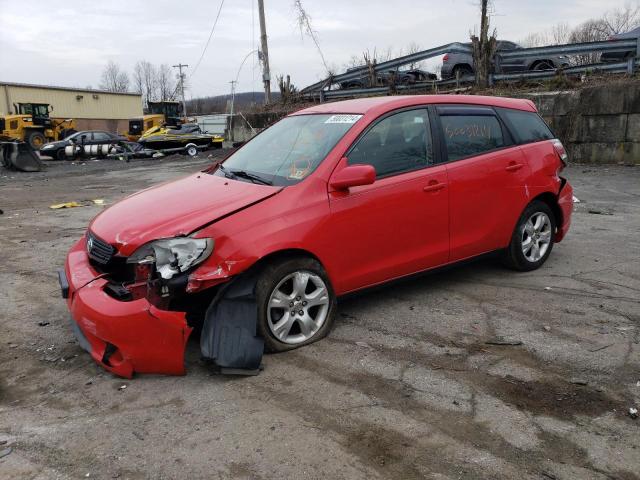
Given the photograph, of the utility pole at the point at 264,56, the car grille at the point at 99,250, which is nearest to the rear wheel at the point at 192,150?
the utility pole at the point at 264,56

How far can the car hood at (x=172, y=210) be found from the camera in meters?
3.60

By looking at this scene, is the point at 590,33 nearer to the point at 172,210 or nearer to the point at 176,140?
the point at 176,140

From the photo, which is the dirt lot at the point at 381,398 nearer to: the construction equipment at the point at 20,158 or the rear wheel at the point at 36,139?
the construction equipment at the point at 20,158

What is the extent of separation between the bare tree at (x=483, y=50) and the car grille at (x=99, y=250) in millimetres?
15198

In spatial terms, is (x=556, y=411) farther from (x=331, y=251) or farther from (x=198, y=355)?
(x=198, y=355)

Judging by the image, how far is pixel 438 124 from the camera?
4.74 m

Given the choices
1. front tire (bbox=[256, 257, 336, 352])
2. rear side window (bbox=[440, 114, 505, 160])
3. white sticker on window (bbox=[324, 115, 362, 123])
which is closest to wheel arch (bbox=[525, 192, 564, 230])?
rear side window (bbox=[440, 114, 505, 160])

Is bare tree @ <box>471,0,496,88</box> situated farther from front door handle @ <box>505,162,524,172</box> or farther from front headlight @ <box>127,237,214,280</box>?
front headlight @ <box>127,237,214,280</box>

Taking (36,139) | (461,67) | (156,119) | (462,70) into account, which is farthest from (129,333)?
(156,119)

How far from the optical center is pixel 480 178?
4840 millimetres

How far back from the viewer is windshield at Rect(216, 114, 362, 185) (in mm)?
4152

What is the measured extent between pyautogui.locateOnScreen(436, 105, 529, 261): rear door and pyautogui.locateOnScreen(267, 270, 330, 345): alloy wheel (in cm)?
144

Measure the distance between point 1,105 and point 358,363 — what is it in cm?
5566

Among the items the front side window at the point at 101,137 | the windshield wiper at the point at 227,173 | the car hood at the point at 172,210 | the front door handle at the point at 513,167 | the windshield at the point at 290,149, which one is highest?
the front side window at the point at 101,137
